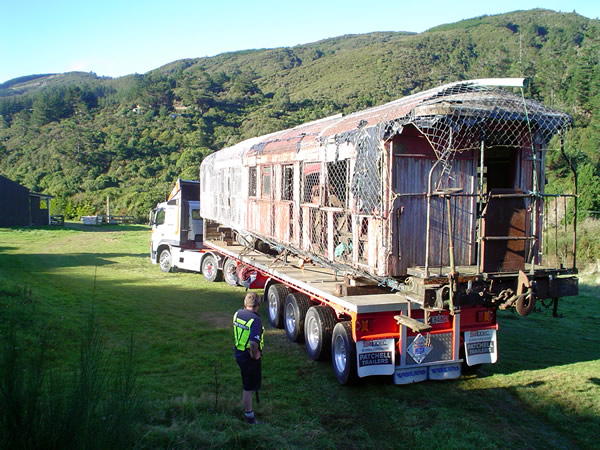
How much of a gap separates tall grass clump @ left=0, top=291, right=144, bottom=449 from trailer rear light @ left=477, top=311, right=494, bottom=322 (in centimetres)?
557

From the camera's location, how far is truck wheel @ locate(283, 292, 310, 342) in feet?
31.1

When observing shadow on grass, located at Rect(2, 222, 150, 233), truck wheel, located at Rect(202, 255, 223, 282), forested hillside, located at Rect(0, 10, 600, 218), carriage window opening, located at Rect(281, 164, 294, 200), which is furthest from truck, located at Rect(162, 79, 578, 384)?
shadow on grass, located at Rect(2, 222, 150, 233)

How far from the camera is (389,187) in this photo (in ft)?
23.4

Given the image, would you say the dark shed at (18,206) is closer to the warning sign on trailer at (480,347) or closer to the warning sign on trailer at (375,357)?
the warning sign on trailer at (375,357)

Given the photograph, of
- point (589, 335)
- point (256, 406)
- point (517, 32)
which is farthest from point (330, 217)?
point (517, 32)

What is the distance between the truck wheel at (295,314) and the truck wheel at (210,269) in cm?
704

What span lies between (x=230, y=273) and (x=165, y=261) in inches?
188

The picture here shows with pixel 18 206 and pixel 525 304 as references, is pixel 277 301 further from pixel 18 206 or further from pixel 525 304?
pixel 18 206

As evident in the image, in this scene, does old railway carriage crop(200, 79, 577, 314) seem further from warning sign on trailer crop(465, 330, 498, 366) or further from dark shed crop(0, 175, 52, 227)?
dark shed crop(0, 175, 52, 227)

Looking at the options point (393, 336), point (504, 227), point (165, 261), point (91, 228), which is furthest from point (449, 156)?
point (91, 228)

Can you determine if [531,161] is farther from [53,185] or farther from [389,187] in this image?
[53,185]

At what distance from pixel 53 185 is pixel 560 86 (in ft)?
185

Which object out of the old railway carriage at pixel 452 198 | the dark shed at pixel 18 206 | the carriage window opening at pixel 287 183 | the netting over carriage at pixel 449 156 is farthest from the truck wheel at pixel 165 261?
the dark shed at pixel 18 206

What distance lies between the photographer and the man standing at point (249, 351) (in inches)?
236
